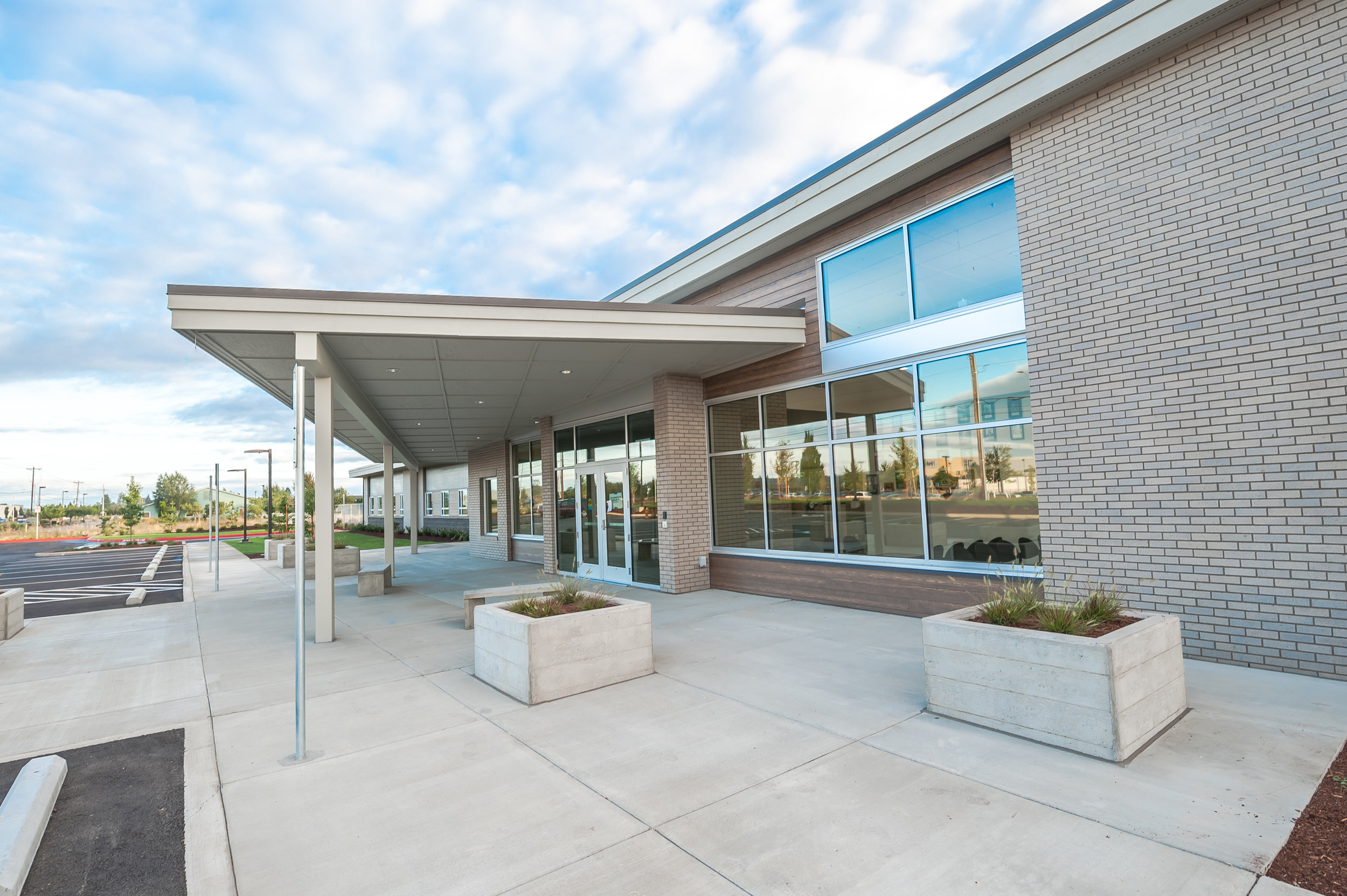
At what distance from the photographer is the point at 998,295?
25.6ft

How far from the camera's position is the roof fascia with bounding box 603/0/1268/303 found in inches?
238

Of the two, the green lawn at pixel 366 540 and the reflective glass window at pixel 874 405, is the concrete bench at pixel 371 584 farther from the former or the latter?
the green lawn at pixel 366 540

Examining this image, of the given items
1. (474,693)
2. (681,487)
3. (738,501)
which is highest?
(681,487)

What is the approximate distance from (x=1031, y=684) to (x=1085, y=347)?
4.18m

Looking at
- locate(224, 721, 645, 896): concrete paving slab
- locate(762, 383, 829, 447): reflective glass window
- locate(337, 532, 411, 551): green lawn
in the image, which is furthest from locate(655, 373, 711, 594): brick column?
locate(337, 532, 411, 551): green lawn

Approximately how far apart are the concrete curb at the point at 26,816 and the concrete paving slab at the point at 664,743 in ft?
8.38

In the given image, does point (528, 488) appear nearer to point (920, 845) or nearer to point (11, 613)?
point (11, 613)

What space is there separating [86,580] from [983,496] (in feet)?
77.0

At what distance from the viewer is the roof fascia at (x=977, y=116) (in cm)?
604

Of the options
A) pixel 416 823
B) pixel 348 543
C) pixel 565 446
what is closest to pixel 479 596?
pixel 416 823

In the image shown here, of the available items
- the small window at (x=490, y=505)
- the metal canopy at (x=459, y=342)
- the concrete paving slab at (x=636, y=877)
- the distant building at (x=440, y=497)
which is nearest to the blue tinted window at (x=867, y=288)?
Result: the metal canopy at (x=459, y=342)

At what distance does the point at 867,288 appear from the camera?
9.44 meters

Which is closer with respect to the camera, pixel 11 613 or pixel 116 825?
pixel 116 825

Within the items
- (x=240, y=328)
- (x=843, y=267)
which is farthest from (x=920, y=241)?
(x=240, y=328)
